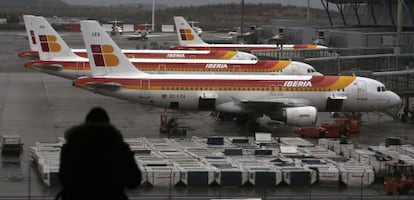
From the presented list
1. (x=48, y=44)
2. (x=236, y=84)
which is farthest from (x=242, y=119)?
(x=48, y=44)

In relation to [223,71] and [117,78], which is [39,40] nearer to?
[223,71]

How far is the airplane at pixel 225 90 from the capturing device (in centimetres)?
4528

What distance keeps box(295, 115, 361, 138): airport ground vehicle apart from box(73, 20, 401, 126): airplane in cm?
118

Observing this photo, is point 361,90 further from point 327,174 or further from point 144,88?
point 327,174

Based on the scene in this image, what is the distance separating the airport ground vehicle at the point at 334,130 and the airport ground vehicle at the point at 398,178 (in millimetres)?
13672

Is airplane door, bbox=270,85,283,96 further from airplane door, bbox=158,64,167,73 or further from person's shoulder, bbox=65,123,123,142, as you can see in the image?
person's shoulder, bbox=65,123,123,142

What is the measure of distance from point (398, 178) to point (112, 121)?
25.1 meters

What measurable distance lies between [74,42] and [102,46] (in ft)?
312

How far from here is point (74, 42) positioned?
14000 centimetres

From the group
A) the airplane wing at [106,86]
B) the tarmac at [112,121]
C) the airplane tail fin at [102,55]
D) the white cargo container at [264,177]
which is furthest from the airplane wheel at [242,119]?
the white cargo container at [264,177]

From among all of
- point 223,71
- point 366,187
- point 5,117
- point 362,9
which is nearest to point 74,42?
point 362,9

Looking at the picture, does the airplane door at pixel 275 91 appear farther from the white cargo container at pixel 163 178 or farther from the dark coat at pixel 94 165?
the dark coat at pixel 94 165

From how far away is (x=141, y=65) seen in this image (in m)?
61.1

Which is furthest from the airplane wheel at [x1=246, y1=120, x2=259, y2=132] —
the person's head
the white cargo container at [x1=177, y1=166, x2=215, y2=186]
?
the person's head
